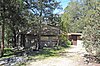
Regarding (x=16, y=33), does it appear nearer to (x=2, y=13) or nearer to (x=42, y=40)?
(x=42, y=40)

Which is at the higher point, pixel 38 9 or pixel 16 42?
pixel 38 9

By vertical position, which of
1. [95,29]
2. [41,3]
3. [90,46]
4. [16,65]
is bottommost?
[16,65]

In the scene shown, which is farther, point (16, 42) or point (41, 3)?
point (16, 42)

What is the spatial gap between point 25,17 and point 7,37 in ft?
41.4

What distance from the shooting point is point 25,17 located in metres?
25.0

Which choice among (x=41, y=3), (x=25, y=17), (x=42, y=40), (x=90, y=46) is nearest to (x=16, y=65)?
(x=90, y=46)

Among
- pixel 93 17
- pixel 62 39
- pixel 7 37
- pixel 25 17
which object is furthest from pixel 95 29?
pixel 7 37

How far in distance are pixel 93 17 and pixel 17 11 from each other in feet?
34.2

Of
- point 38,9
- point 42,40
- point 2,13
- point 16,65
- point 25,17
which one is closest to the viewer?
point 16,65

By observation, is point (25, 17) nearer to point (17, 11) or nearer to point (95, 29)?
point (17, 11)

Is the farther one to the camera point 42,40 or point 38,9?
point 42,40

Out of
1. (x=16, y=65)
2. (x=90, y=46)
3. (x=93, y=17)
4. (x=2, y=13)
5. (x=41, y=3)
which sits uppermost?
(x=41, y=3)

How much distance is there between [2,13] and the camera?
71.7 feet

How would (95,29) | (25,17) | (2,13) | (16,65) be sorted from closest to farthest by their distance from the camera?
(95,29) < (16,65) < (2,13) < (25,17)
